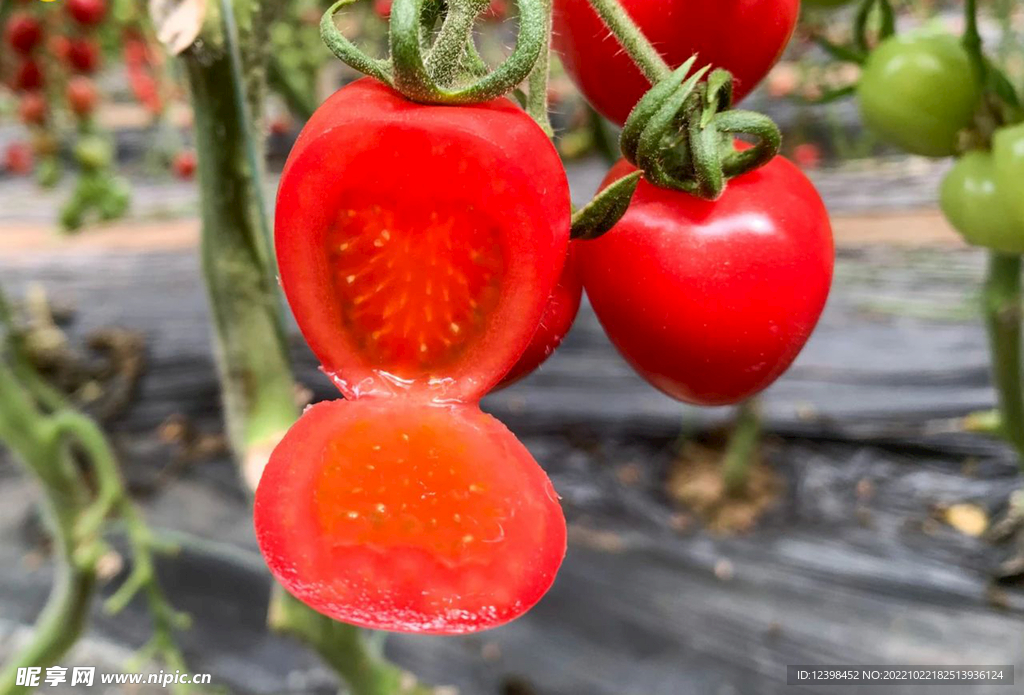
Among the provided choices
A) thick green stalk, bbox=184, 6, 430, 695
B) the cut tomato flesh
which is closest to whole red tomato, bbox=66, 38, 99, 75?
thick green stalk, bbox=184, 6, 430, 695

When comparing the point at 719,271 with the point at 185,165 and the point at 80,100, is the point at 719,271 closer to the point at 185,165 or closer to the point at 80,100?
the point at 80,100

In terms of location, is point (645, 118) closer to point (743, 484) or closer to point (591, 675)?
point (591, 675)

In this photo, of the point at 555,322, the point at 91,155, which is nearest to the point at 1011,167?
the point at 555,322

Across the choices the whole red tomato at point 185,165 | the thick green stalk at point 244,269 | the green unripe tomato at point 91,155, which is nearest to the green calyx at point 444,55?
the thick green stalk at point 244,269

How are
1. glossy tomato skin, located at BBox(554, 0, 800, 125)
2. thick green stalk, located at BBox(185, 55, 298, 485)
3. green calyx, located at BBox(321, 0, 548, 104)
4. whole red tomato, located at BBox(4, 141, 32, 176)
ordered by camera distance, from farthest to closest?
1. whole red tomato, located at BBox(4, 141, 32, 176)
2. thick green stalk, located at BBox(185, 55, 298, 485)
3. glossy tomato skin, located at BBox(554, 0, 800, 125)
4. green calyx, located at BBox(321, 0, 548, 104)

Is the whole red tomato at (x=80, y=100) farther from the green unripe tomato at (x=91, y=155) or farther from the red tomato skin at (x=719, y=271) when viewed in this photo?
the red tomato skin at (x=719, y=271)

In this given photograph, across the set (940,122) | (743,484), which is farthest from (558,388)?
(940,122)

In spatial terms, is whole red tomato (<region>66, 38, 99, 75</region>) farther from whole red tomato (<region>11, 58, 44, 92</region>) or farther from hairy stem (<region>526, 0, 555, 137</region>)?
hairy stem (<region>526, 0, 555, 137</region>)
